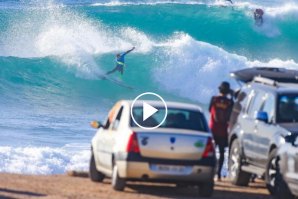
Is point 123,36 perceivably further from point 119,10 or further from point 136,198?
point 136,198

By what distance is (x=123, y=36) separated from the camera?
149ft

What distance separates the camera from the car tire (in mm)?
14234

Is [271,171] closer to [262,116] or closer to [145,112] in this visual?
[262,116]

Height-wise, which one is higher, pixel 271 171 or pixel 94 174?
pixel 271 171

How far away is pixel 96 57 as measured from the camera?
40.2m

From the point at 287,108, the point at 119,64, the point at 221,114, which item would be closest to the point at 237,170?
the point at 221,114

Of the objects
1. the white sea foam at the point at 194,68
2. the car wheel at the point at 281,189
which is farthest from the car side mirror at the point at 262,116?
the white sea foam at the point at 194,68

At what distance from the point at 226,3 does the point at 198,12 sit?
342cm

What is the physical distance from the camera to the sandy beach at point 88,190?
13.9 meters

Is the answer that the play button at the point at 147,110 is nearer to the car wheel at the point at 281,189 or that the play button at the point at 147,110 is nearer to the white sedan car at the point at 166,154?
the white sedan car at the point at 166,154

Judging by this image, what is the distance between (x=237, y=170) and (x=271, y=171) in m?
1.76

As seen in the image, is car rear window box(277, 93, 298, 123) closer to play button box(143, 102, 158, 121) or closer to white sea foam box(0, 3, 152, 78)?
play button box(143, 102, 158, 121)

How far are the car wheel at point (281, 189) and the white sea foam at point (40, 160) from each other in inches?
225

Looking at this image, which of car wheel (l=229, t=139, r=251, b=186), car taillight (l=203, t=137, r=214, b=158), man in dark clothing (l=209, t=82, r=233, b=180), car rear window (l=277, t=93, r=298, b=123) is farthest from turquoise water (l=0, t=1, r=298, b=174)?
car taillight (l=203, t=137, r=214, b=158)
